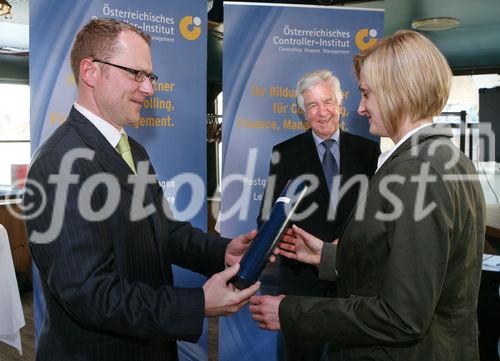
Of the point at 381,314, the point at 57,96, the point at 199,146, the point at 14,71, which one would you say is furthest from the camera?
the point at 14,71

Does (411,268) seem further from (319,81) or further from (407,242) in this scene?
(319,81)

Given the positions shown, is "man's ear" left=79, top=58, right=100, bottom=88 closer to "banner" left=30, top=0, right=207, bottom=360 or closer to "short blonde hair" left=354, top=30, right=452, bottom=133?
"short blonde hair" left=354, top=30, right=452, bottom=133

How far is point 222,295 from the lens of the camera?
136 centimetres

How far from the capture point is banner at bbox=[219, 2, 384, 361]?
10.1 feet

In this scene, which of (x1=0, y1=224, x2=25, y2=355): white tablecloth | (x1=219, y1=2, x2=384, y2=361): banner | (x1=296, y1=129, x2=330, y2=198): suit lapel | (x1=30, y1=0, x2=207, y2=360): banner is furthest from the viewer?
(x1=0, y1=224, x2=25, y2=355): white tablecloth

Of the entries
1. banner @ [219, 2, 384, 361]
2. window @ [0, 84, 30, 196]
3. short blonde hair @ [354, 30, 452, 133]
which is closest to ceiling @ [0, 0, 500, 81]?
window @ [0, 84, 30, 196]

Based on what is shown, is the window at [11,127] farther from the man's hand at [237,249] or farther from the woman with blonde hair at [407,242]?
the woman with blonde hair at [407,242]

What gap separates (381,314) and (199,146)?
6.61ft

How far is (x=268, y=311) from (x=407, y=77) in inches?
29.2

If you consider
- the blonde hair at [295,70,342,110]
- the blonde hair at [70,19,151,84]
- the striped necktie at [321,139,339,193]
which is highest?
the blonde hair at [295,70,342,110]

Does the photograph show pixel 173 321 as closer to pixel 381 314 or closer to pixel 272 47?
pixel 381 314

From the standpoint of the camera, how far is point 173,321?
4.21 ft

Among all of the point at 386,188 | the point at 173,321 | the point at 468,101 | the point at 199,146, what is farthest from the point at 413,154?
the point at 468,101

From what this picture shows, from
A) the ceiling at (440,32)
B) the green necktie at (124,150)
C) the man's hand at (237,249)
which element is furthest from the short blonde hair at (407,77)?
the ceiling at (440,32)
